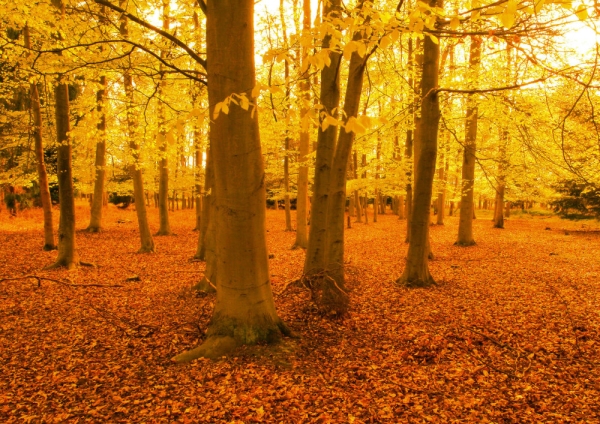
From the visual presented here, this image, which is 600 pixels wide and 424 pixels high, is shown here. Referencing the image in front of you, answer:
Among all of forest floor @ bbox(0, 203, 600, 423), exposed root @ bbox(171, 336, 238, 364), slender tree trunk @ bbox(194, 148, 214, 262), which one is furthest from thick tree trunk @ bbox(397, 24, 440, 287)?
exposed root @ bbox(171, 336, 238, 364)

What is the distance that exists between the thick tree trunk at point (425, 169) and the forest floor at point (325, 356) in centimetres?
55

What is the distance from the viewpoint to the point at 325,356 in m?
Result: 4.29

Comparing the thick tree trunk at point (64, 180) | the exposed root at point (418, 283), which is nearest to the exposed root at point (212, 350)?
the exposed root at point (418, 283)

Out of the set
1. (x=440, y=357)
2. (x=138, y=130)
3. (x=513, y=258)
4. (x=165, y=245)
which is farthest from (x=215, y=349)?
(x=165, y=245)

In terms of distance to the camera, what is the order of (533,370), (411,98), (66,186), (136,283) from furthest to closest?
(411,98), (66,186), (136,283), (533,370)

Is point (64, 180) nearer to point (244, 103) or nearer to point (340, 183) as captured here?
point (340, 183)

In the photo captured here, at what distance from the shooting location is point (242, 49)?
366 centimetres

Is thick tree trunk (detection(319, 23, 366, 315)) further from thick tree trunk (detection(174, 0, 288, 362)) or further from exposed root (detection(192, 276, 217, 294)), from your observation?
exposed root (detection(192, 276, 217, 294))

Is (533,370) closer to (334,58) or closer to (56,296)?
(334,58)

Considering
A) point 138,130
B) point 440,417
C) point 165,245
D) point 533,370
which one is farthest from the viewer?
point 165,245

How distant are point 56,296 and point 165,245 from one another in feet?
25.6

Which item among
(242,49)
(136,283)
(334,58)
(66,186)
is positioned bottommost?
(136,283)

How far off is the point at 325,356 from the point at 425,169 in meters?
4.66

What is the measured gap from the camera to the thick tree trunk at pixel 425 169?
7219 mm
